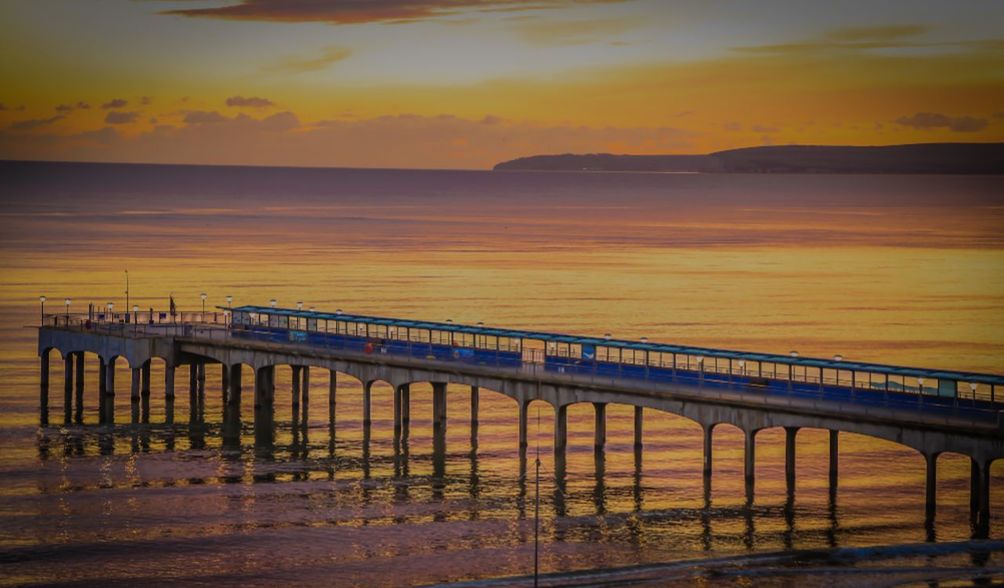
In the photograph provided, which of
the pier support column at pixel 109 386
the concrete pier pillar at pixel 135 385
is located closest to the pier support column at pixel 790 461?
the concrete pier pillar at pixel 135 385

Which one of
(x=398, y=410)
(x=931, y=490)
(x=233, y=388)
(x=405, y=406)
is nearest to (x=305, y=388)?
(x=233, y=388)

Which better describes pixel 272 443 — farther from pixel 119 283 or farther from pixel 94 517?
pixel 119 283

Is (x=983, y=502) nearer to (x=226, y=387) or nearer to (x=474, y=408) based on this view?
(x=474, y=408)

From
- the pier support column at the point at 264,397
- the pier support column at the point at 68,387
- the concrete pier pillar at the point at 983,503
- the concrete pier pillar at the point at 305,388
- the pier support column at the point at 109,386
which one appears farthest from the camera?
the pier support column at the point at 109,386

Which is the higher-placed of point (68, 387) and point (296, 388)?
point (296, 388)

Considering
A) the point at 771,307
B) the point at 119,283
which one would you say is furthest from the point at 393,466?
the point at 119,283

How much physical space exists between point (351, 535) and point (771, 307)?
4056 inches

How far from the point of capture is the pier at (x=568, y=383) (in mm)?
77875

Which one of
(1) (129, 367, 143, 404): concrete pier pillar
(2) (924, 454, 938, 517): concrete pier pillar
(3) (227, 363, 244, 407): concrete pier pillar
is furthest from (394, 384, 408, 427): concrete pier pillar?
(2) (924, 454, 938, 517): concrete pier pillar

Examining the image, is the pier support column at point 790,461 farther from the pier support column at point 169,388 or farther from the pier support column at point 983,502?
the pier support column at point 169,388

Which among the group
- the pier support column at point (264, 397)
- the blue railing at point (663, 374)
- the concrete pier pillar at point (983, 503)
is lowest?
the concrete pier pillar at point (983, 503)

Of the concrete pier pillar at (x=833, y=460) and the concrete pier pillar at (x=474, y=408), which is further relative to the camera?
the concrete pier pillar at (x=474, y=408)

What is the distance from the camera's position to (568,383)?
8969 centimetres

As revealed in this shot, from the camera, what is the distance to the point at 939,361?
434 feet
